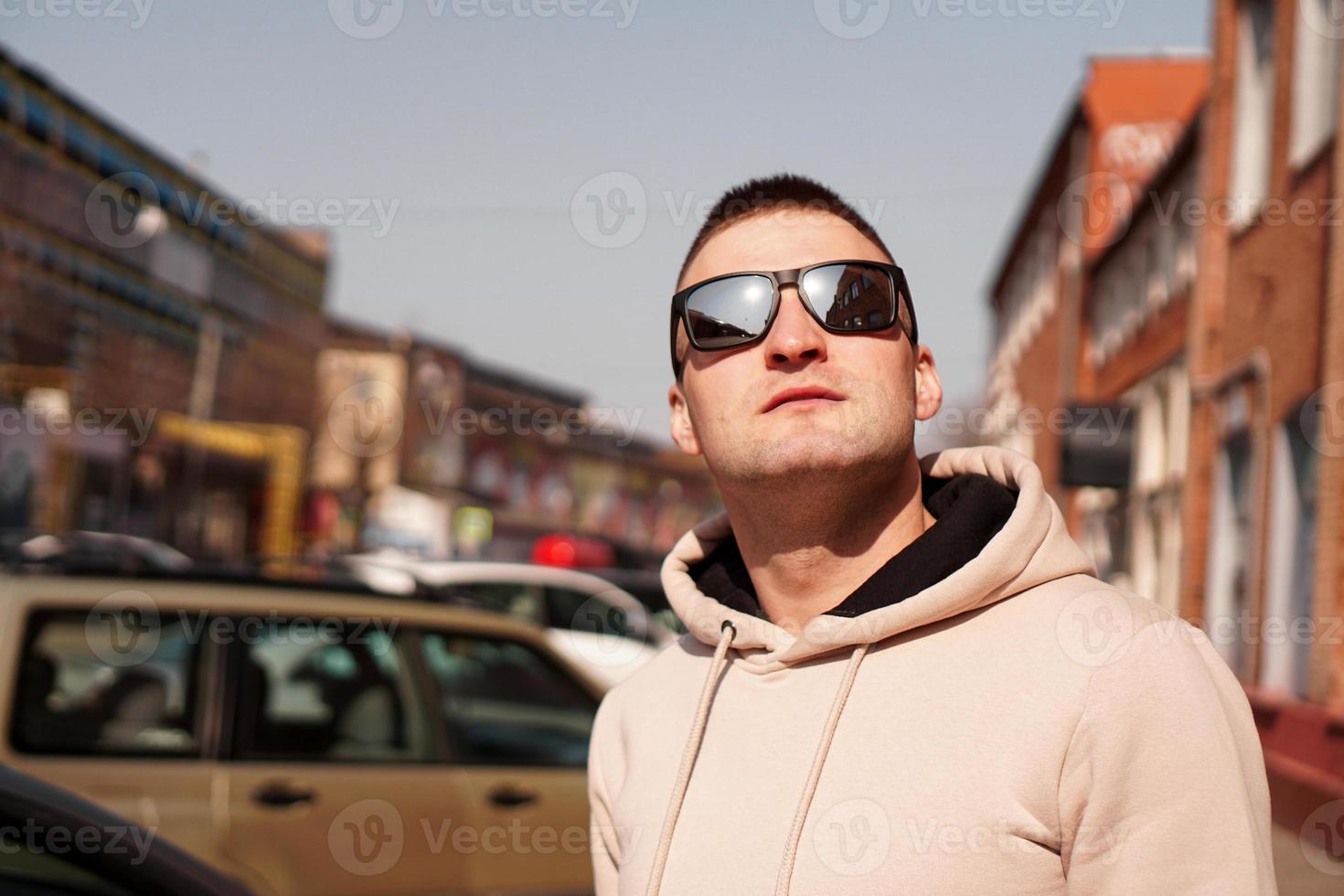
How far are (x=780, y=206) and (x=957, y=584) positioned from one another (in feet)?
2.81

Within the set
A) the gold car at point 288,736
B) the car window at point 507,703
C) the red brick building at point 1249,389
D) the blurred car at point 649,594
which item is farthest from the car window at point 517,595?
the gold car at point 288,736

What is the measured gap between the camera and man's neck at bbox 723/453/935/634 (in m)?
2.35

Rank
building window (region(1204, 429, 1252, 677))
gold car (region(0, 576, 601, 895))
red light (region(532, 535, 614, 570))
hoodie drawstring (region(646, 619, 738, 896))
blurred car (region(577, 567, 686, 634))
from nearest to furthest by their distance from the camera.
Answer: hoodie drawstring (region(646, 619, 738, 896)), gold car (region(0, 576, 601, 895)), blurred car (region(577, 567, 686, 634)), building window (region(1204, 429, 1252, 677)), red light (region(532, 535, 614, 570))

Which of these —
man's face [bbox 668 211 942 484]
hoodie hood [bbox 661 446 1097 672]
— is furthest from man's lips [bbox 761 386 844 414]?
hoodie hood [bbox 661 446 1097 672]

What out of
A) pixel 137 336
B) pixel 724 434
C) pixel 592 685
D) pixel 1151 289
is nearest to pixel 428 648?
pixel 592 685

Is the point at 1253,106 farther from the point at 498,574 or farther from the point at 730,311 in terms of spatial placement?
the point at 730,311

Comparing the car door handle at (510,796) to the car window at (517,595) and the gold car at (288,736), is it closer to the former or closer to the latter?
the gold car at (288,736)

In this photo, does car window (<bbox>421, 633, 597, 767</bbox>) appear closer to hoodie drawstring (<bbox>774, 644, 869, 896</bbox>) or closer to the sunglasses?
the sunglasses

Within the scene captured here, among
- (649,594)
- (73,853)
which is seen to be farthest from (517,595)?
(73,853)

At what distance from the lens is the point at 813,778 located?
2.08 metres

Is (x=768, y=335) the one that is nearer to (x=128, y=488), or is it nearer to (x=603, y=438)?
(x=128, y=488)

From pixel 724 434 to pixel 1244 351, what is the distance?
44.6 ft

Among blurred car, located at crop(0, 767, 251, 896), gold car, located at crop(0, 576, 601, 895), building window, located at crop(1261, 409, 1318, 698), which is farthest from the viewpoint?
building window, located at crop(1261, 409, 1318, 698)

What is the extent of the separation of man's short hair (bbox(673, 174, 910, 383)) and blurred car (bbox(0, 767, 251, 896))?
1475 mm
